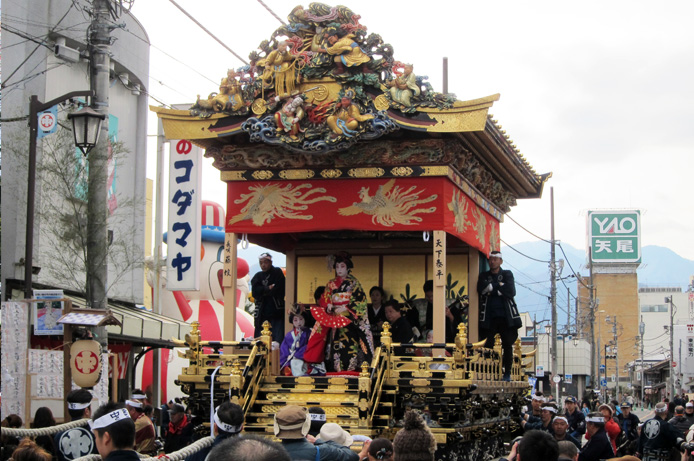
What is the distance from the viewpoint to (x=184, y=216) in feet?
75.9

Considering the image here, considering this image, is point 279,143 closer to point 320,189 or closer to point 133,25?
point 320,189

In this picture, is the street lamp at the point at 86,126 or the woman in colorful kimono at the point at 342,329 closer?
the street lamp at the point at 86,126

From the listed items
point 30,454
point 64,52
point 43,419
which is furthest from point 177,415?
point 64,52

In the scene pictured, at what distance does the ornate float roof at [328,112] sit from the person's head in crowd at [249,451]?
36.7 feet

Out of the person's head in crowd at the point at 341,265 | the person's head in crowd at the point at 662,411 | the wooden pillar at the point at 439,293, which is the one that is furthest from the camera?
the person's head in crowd at the point at 341,265

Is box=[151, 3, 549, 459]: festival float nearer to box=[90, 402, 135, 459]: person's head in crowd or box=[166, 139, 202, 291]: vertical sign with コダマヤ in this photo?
box=[166, 139, 202, 291]: vertical sign with コダマヤ

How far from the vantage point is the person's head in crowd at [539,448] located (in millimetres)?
5504

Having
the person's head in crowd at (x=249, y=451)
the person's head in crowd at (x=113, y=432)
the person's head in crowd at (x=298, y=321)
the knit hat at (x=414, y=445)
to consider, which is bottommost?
the knit hat at (x=414, y=445)

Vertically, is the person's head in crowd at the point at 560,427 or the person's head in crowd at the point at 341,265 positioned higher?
the person's head in crowd at the point at 341,265

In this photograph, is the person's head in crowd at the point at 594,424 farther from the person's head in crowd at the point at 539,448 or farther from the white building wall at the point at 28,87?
the white building wall at the point at 28,87

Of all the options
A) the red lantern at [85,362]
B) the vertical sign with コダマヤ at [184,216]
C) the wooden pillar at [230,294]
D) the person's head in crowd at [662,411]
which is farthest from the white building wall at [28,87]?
the person's head in crowd at [662,411]

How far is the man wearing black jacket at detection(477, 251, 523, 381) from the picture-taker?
1723 cm

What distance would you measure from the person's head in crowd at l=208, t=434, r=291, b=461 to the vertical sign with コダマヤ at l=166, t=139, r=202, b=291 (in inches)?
781

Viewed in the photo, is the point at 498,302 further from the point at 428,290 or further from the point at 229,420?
the point at 229,420
